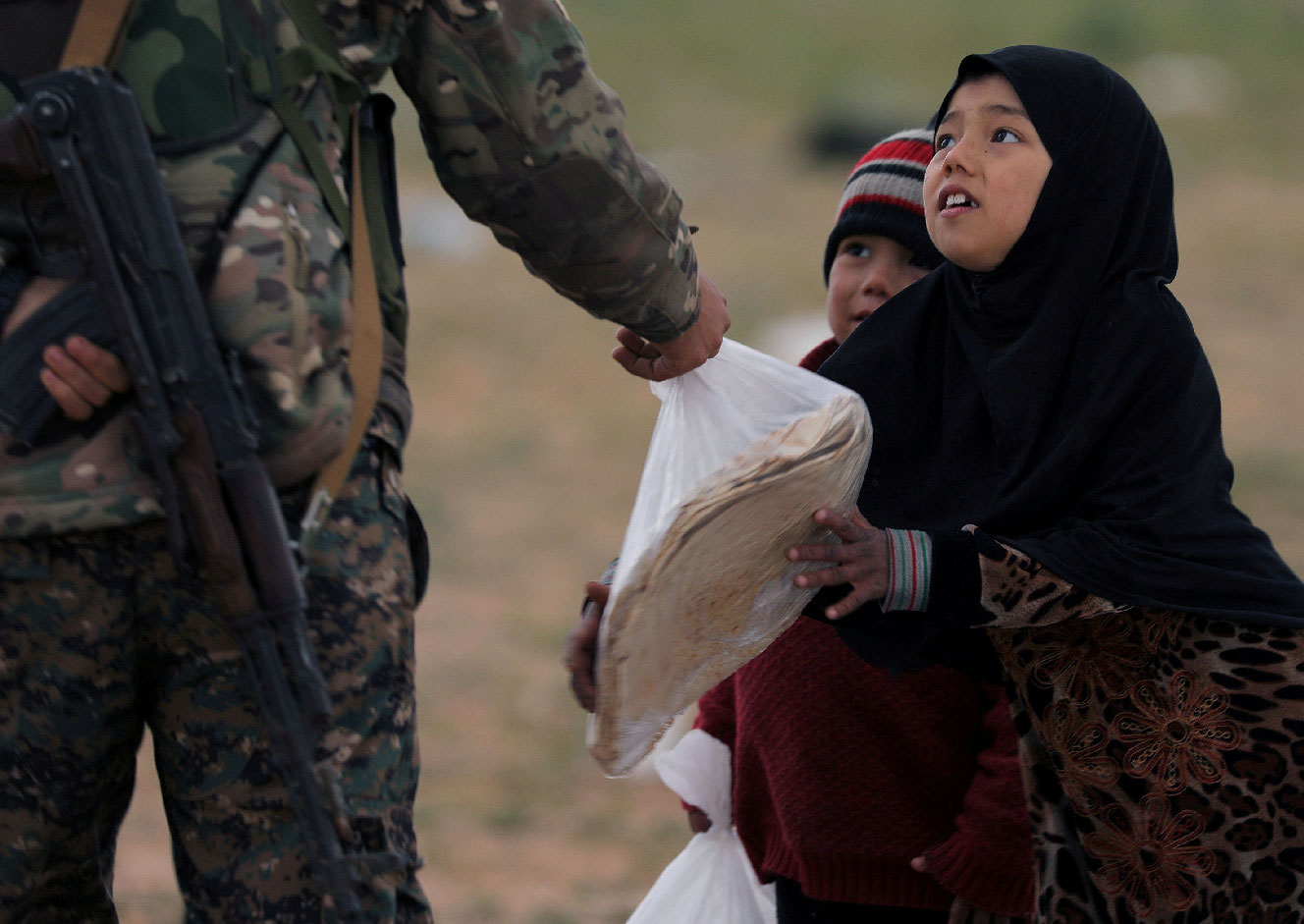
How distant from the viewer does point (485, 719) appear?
20.5ft

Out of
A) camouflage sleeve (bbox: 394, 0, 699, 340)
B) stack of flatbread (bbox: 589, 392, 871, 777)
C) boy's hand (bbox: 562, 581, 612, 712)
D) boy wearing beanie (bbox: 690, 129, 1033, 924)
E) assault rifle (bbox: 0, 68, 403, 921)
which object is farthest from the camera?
boy wearing beanie (bbox: 690, 129, 1033, 924)

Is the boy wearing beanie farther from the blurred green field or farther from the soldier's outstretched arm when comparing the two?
the blurred green field

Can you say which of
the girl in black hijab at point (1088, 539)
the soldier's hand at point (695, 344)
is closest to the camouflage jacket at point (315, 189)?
the soldier's hand at point (695, 344)

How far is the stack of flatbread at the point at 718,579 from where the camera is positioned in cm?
211

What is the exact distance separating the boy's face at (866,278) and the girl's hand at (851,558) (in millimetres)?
722

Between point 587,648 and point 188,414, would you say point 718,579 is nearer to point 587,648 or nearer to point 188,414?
point 587,648

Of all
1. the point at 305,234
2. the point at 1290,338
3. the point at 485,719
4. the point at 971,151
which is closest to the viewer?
the point at 305,234

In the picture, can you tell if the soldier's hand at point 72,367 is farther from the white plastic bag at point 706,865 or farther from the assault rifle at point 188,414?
the white plastic bag at point 706,865

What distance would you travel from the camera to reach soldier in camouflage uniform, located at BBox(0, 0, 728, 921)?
182 centimetres

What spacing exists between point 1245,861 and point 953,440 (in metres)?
0.73

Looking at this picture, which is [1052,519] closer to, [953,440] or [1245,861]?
[953,440]

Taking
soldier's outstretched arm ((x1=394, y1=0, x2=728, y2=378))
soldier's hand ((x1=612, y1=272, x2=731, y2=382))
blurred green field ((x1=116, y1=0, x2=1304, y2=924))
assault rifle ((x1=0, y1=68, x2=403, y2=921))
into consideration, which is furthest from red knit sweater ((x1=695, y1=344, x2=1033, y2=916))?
blurred green field ((x1=116, y1=0, x2=1304, y2=924))

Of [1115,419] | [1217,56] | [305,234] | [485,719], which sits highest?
[1217,56]

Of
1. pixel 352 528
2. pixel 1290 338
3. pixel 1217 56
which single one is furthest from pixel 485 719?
pixel 1217 56
